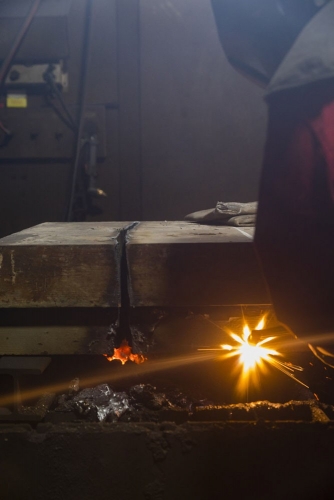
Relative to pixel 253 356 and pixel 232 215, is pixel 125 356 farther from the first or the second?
pixel 232 215

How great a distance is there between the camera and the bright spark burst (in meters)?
1.40

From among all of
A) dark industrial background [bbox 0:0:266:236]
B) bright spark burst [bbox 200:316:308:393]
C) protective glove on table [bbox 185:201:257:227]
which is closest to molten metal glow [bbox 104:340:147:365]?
bright spark burst [bbox 200:316:308:393]

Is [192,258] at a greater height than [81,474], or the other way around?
[192,258]

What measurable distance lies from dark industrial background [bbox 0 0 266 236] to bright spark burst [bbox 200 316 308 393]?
6.40 feet

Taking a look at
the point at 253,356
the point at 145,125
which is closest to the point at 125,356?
the point at 253,356

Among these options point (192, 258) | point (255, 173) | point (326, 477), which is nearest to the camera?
point (326, 477)

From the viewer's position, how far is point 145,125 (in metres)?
3.24

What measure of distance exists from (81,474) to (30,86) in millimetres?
2776

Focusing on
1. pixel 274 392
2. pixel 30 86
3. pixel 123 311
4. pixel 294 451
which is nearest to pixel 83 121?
pixel 30 86

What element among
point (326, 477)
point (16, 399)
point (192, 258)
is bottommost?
point (326, 477)

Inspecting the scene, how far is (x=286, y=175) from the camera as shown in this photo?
0.89m

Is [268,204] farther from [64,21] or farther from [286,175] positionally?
[64,21]

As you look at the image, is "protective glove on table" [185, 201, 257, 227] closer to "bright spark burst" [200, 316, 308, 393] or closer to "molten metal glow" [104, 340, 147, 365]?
"bright spark burst" [200, 316, 308, 393]

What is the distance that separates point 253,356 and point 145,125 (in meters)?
2.26
